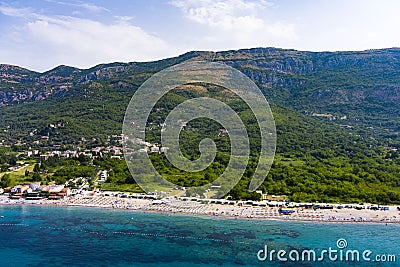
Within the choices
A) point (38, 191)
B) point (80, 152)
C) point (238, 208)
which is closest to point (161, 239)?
point (238, 208)

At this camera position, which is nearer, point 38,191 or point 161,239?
point 161,239

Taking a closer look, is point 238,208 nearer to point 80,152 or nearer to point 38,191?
point 38,191

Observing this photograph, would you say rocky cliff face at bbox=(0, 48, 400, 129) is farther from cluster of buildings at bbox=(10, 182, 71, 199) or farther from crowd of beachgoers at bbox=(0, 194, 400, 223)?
cluster of buildings at bbox=(10, 182, 71, 199)

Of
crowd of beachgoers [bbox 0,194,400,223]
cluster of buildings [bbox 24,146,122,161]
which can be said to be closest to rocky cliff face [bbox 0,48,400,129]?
cluster of buildings [bbox 24,146,122,161]

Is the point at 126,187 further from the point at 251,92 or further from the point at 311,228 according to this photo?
the point at 251,92

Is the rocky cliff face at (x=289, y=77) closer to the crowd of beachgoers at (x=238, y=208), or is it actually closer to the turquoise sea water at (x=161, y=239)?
the crowd of beachgoers at (x=238, y=208)

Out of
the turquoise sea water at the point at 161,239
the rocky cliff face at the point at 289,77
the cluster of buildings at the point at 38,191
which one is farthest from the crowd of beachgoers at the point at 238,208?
the rocky cliff face at the point at 289,77
